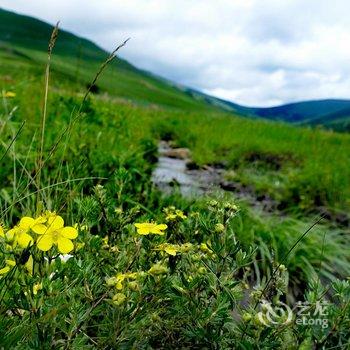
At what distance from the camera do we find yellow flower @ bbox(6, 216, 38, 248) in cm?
160

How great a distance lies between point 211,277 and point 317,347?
38 centimetres

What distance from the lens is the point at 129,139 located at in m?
7.09

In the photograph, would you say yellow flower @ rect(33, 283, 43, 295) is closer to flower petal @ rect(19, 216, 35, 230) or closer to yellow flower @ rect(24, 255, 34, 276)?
yellow flower @ rect(24, 255, 34, 276)

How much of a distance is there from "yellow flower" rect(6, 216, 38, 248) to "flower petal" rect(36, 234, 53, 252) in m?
0.03

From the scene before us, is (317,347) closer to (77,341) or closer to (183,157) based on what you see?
(77,341)

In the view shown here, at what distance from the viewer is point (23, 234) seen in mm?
1609

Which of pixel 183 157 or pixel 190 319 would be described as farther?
pixel 183 157

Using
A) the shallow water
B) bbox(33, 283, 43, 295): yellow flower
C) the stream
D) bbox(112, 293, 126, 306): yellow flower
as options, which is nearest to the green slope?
the stream

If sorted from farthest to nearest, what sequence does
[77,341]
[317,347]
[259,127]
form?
[259,127] → [317,347] → [77,341]

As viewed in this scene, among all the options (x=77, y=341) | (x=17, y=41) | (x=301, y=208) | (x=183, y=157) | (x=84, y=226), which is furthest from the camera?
(x=17, y=41)

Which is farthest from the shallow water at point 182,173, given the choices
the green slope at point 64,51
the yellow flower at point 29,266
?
the green slope at point 64,51

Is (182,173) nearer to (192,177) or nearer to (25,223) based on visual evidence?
(192,177)

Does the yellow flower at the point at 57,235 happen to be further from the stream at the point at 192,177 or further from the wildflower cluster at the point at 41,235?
the stream at the point at 192,177

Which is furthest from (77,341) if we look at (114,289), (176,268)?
(176,268)
